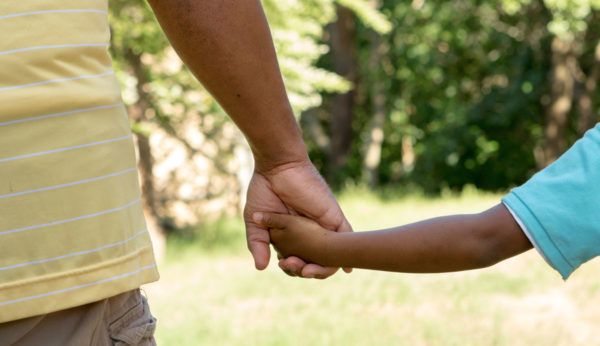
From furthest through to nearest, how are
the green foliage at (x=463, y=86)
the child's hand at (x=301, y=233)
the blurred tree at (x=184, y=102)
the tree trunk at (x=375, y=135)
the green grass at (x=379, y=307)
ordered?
the tree trunk at (x=375, y=135) < the green foliage at (x=463, y=86) < the blurred tree at (x=184, y=102) < the green grass at (x=379, y=307) < the child's hand at (x=301, y=233)

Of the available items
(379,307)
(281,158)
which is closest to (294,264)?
(281,158)

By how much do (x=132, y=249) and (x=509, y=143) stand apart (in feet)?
57.9

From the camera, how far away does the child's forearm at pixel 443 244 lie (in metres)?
1.53

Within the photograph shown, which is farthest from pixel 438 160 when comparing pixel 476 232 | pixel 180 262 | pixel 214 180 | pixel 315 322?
pixel 476 232

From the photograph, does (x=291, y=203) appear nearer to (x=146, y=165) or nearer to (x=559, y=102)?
(x=146, y=165)

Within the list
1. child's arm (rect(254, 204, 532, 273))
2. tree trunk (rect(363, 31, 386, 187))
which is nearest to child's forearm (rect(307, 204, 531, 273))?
child's arm (rect(254, 204, 532, 273))

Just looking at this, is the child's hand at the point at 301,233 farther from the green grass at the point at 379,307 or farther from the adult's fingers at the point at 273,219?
the green grass at the point at 379,307

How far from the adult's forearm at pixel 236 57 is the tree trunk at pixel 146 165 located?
6269 millimetres

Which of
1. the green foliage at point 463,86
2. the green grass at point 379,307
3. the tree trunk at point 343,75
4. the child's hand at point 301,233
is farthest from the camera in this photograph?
the tree trunk at point 343,75

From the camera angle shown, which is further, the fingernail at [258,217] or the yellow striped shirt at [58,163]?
the fingernail at [258,217]

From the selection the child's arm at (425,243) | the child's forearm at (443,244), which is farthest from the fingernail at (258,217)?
the child's forearm at (443,244)

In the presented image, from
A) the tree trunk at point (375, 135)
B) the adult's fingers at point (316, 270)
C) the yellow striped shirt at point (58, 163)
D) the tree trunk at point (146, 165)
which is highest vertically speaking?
the yellow striped shirt at point (58, 163)

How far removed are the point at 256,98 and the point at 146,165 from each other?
6.90 meters

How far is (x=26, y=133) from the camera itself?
3.39 feet
